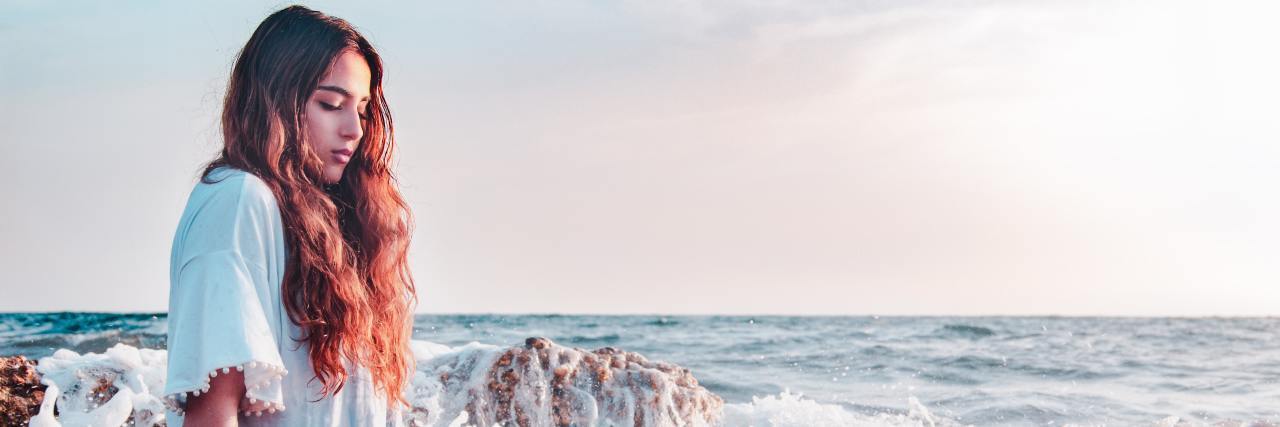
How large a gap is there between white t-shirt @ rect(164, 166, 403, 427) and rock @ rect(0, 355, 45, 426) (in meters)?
3.54

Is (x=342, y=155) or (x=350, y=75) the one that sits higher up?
(x=350, y=75)

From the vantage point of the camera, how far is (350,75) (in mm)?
1904

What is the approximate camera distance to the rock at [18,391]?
4.65 metres

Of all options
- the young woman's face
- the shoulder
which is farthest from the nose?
the shoulder

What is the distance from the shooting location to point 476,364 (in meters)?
5.66

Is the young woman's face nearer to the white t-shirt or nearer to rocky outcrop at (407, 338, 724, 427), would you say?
the white t-shirt

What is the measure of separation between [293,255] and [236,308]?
0.64ft

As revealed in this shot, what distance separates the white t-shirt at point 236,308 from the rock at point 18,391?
11.6ft

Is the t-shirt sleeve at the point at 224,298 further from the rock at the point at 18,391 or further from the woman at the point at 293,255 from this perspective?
the rock at the point at 18,391

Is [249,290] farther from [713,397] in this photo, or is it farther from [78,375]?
[713,397]

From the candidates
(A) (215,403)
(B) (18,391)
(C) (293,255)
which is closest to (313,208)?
(C) (293,255)

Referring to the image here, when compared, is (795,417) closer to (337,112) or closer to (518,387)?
(518,387)

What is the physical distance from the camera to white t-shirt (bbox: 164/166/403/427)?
1.53 m

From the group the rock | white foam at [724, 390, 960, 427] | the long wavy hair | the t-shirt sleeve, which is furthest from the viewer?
white foam at [724, 390, 960, 427]
